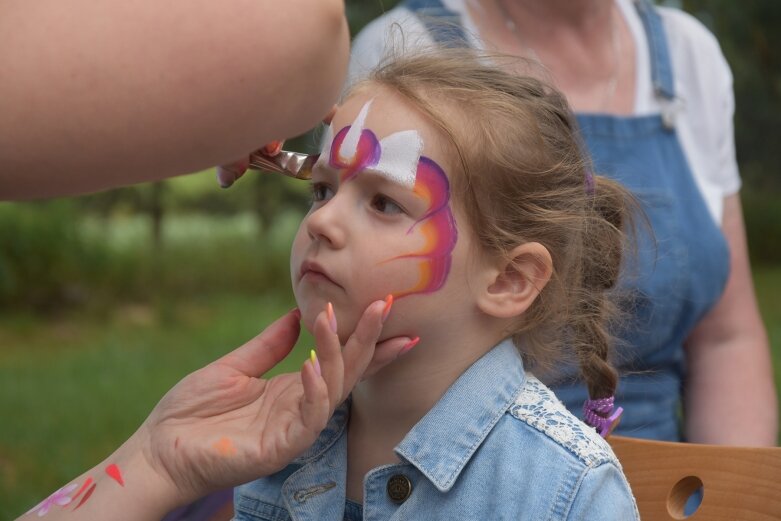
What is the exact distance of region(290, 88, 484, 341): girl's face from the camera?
1376mm

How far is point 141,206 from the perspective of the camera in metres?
7.60

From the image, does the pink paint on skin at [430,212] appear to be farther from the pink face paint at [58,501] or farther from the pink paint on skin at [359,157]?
the pink face paint at [58,501]

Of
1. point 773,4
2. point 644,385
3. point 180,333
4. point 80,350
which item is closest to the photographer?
point 644,385

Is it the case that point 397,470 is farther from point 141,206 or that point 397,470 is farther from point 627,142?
point 141,206

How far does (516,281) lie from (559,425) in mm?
229

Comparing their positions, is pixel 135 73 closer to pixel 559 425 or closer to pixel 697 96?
pixel 559 425

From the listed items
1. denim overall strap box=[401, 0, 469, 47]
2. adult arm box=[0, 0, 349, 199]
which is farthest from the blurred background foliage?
adult arm box=[0, 0, 349, 199]

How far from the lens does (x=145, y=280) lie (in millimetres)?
6961

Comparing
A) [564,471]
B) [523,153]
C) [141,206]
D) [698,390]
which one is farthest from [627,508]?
[141,206]

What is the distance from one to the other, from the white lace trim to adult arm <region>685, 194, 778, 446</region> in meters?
0.76

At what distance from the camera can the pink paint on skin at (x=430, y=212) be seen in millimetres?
1408

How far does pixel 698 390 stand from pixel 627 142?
0.55 metres

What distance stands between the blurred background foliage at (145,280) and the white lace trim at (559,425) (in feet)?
7.48

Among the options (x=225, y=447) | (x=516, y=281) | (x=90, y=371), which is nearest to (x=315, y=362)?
(x=225, y=447)
